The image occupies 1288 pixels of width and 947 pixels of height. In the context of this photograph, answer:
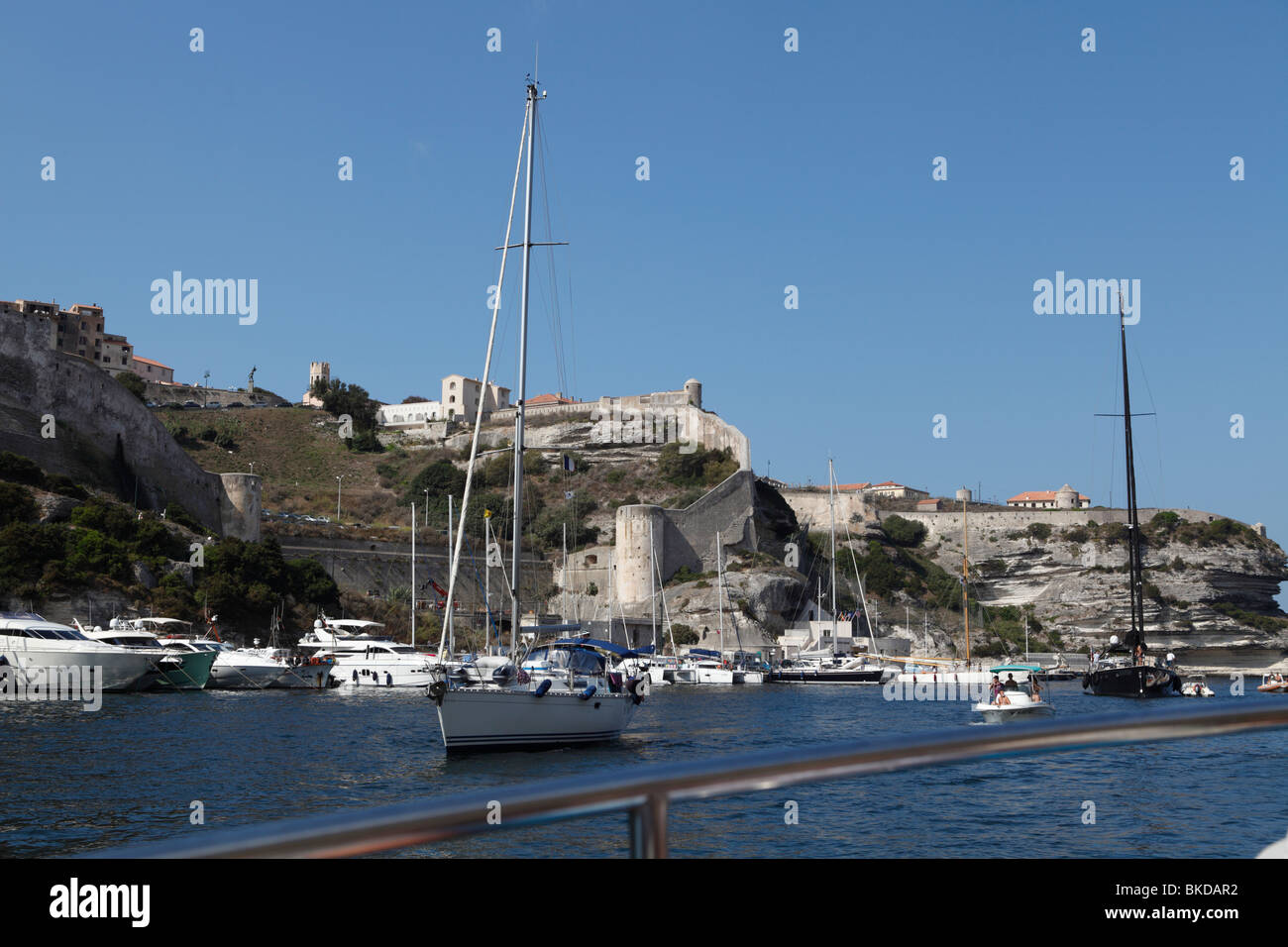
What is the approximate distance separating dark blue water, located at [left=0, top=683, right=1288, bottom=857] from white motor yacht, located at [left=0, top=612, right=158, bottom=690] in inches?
100

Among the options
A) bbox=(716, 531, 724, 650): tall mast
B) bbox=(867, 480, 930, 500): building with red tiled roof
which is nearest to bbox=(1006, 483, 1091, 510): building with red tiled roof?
bbox=(867, 480, 930, 500): building with red tiled roof

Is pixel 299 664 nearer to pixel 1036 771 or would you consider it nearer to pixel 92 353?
pixel 1036 771

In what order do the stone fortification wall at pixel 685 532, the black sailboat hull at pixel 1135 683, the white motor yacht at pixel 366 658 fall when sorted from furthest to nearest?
the stone fortification wall at pixel 685 532 < the white motor yacht at pixel 366 658 < the black sailboat hull at pixel 1135 683

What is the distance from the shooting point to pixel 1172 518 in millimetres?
71500

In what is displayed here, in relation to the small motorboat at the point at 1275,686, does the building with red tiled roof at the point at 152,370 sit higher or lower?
higher

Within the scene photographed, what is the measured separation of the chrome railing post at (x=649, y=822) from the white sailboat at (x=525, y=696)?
47.3ft

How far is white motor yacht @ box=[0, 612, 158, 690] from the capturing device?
80.8 feet

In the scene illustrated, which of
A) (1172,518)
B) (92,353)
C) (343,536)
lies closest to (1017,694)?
(343,536)

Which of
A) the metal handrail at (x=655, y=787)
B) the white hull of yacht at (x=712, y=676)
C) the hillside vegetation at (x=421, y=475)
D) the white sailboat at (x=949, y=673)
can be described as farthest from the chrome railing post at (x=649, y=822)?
the hillside vegetation at (x=421, y=475)

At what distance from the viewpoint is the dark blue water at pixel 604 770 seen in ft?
29.7

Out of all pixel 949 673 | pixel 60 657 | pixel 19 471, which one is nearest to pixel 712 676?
pixel 949 673

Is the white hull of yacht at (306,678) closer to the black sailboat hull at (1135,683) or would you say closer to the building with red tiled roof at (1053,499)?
the black sailboat hull at (1135,683)

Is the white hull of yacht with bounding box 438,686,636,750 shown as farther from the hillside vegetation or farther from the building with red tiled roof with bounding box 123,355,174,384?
the building with red tiled roof with bounding box 123,355,174,384

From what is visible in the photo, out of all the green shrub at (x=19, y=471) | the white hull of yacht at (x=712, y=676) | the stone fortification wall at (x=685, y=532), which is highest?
the green shrub at (x=19, y=471)
